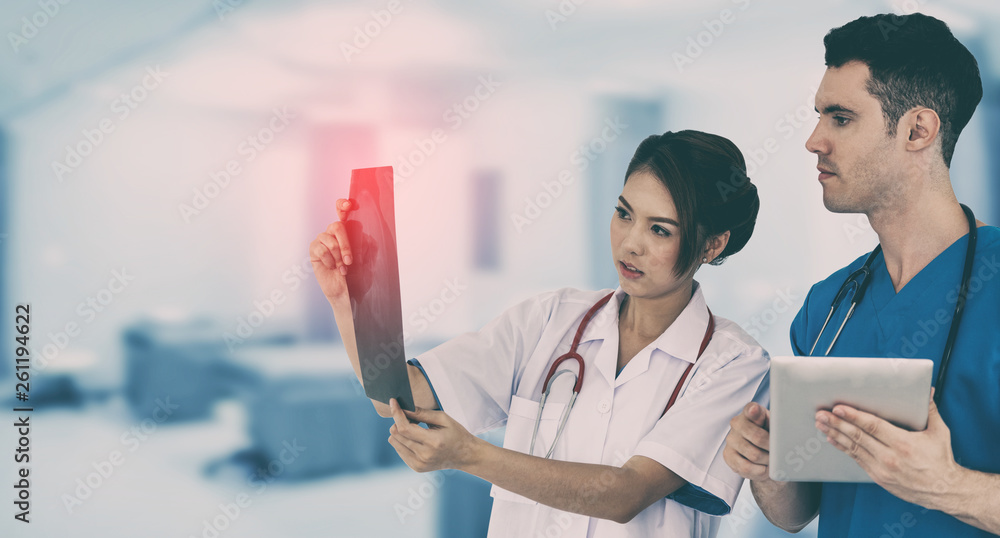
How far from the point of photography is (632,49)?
249 cm

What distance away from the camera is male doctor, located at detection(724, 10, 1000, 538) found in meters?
1.03

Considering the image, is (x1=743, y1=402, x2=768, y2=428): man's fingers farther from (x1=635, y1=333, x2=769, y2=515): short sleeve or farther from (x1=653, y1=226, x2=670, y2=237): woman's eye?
(x1=653, y1=226, x2=670, y2=237): woman's eye

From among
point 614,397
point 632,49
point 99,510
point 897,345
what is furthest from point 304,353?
point 897,345

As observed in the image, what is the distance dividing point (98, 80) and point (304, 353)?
1147 mm

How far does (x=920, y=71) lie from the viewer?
1.12 meters

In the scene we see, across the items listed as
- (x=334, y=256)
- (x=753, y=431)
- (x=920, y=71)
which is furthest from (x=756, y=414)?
(x=334, y=256)

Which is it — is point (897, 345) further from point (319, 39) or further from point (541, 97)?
point (319, 39)

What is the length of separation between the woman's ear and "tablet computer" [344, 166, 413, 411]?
0.65 meters

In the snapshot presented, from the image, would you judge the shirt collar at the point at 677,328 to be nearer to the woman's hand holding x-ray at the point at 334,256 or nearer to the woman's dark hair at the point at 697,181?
the woman's dark hair at the point at 697,181

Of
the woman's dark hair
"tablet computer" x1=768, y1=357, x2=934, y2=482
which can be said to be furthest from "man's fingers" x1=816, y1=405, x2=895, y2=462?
the woman's dark hair

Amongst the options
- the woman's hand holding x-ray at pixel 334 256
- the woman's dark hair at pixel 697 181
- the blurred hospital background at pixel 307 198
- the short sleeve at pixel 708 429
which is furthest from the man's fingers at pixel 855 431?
the blurred hospital background at pixel 307 198

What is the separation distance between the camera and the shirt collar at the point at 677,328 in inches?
52.5

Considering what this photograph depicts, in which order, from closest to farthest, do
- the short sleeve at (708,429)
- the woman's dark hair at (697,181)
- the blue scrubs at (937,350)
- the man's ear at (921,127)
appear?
the blue scrubs at (937,350) → the man's ear at (921,127) → the short sleeve at (708,429) → the woman's dark hair at (697,181)

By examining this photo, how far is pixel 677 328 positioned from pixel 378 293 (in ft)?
1.96
